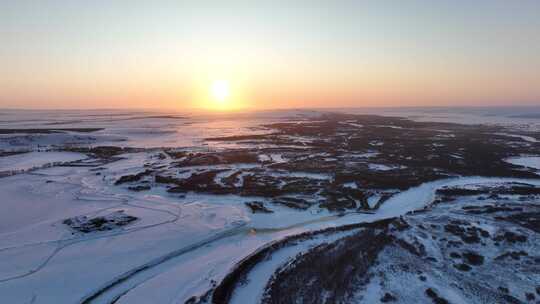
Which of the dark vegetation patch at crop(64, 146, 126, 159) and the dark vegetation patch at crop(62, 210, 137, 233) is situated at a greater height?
the dark vegetation patch at crop(64, 146, 126, 159)

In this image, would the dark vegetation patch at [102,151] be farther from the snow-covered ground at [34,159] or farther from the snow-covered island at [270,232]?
the snow-covered island at [270,232]

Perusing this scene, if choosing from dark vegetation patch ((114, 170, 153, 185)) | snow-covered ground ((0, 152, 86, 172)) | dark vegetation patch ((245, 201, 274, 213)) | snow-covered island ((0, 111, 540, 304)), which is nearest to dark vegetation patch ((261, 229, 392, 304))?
snow-covered island ((0, 111, 540, 304))

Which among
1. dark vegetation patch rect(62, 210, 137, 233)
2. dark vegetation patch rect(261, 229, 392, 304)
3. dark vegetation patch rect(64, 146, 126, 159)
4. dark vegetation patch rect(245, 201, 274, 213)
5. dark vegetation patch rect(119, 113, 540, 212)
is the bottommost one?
dark vegetation patch rect(261, 229, 392, 304)

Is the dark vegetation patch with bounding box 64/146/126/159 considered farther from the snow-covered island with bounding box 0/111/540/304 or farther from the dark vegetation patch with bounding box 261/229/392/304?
the dark vegetation patch with bounding box 261/229/392/304

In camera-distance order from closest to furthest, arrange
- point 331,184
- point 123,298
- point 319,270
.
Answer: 1. point 123,298
2. point 319,270
3. point 331,184

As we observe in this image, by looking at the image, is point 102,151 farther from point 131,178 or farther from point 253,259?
point 253,259

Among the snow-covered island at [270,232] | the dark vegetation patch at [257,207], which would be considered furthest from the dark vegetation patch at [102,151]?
the dark vegetation patch at [257,207]

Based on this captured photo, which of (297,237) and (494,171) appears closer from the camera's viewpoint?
(297,237)

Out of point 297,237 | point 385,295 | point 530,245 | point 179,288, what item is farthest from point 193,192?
point 530,245

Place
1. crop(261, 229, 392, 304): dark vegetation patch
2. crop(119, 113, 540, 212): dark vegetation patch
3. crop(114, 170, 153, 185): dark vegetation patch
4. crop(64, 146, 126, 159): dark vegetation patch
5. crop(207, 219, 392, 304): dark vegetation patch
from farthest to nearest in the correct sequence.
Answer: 1. crop(64, 146, 126, 159): dark vegetation patch
2. crop(114, 170, 153, 185): dark vegetation patch
3. crop(119, 113, 540, 212): dark vegetation patch
4. crop(207, 219, 392, 304): dark vegetation patch
5. crop(261, 229, 392, 304): dark vegetation patch

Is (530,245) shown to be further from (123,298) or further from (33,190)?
(33,190)

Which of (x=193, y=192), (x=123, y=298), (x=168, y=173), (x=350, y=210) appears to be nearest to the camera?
(x=123, y=298)
